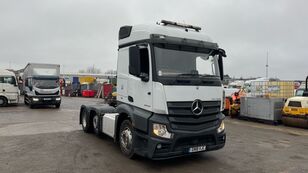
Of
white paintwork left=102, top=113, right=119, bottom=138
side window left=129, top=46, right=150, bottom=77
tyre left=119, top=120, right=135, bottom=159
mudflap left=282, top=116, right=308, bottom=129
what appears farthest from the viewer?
mudflap left=282, top=116, right=308, bottom=129

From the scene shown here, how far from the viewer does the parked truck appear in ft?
58.4

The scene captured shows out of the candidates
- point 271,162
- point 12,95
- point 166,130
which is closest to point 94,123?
point 166,130

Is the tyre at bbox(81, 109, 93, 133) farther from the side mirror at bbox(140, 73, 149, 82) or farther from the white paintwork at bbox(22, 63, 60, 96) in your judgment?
the white paintwork at bbox(22, 63, 60, 96)

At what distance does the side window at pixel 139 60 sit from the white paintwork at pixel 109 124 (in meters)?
1.91

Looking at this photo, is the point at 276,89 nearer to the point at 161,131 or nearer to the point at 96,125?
the point at 96,125

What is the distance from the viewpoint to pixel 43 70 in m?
18.4

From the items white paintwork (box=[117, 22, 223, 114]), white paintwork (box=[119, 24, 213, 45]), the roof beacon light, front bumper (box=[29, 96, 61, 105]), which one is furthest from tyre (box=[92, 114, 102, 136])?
front bumper (box=[29, 96, 61, 105])

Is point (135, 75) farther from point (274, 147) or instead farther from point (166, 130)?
point (274, 147)

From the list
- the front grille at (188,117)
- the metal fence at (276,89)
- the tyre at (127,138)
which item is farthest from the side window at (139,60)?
the metal fence at (276,89)

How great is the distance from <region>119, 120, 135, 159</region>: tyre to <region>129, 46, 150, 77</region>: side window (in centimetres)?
134

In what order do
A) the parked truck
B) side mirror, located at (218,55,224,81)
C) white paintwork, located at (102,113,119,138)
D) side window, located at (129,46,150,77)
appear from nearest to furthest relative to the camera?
side window, located at (129,46,150,77), side mirror, located at (218,55,224,81), white paintwork, located at (102,113,119,138), the parked truck

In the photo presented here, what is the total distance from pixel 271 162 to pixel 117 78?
14.5ft

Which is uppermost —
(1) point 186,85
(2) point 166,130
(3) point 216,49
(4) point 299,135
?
(3) point 216,49

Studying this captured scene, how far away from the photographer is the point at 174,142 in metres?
5.29
